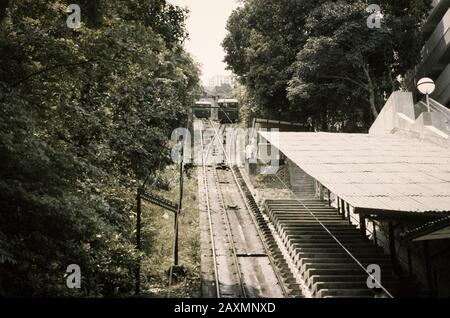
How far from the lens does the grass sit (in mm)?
13812

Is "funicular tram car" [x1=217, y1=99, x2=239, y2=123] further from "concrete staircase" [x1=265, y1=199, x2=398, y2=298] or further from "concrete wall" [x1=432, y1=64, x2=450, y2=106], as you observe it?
"concrete staircase" [x1=265, y1=199, x2=398, y2=298]

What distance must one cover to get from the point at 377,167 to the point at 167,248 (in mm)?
9430

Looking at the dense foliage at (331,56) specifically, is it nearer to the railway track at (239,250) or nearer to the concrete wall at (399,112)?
the concrete wall at (399,112)

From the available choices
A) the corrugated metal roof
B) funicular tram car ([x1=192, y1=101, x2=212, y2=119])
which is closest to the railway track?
the corrugated metal roof

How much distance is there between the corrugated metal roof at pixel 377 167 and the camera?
962cm

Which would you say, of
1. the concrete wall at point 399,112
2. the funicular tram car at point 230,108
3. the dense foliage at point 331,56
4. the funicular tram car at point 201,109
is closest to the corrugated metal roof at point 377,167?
the concrete wall at point 399,112

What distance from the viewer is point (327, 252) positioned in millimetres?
14484

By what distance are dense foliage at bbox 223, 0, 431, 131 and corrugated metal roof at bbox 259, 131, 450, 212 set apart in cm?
746

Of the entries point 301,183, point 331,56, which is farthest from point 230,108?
→ point 331,56

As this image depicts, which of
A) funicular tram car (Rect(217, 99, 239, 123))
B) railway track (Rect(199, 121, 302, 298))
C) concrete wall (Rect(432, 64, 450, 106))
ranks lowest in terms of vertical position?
railway track (Rect(199, 121, 302, 298))

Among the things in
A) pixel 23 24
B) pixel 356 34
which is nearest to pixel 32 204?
pixel 23 24

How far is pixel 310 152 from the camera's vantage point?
14125 mm

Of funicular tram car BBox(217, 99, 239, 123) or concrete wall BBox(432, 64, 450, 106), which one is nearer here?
concrete wall BBox(432, 64, 450, 106)
